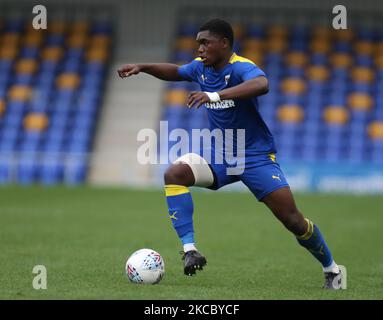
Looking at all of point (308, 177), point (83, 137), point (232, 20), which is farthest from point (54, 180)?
point (232, 20)

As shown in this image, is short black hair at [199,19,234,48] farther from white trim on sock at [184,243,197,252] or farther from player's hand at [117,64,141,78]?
white trim on sock at [184,243,197,252]

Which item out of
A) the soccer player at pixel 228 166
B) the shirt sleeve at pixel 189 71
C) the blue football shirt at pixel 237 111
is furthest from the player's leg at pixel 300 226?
the shirt sleeve at pixel 189 71

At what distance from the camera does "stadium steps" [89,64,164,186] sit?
27.2m

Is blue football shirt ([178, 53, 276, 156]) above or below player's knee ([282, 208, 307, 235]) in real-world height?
above

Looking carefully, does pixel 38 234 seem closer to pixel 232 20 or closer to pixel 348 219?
pixel 348 219

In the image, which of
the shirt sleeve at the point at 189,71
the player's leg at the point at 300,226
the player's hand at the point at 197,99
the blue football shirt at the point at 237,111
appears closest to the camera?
the player's hand at the point at 197,99

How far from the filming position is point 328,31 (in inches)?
1248

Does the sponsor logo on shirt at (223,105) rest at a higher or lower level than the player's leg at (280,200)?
higher

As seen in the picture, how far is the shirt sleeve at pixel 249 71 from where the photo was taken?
8320 mm

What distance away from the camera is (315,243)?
8.80m

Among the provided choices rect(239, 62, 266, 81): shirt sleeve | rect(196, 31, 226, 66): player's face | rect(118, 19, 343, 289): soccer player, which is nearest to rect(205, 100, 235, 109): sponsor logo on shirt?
rect(118, 19, 343, 289): soccer player

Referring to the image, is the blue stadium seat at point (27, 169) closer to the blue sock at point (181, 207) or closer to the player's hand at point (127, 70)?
the player's hand at point (127, 70)

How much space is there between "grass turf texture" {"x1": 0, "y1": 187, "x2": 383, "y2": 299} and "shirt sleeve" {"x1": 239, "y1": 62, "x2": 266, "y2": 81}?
1982 millimetres
